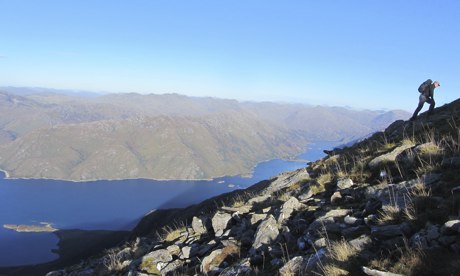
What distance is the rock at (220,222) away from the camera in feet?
47.3

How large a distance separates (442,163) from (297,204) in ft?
15.9

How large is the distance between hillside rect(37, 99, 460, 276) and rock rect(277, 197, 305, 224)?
0.13ft

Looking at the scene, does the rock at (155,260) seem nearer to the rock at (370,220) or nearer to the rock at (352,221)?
the rock at (352,221)

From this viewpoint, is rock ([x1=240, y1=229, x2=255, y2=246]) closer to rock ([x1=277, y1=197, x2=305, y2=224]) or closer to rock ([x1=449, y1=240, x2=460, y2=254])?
rock ([x1=277, y1=197, x2=305, y2=224])

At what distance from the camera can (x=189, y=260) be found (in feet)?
41.2

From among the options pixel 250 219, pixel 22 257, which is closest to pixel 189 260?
pixel 250 219

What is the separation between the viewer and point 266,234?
1110cm

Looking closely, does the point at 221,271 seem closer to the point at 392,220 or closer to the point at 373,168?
the point at 392,220

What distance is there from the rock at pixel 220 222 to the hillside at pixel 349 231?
41 mm

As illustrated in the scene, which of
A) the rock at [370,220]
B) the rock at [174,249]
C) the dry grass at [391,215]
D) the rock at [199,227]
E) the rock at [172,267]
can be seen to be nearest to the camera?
the dry grass at [391,215]

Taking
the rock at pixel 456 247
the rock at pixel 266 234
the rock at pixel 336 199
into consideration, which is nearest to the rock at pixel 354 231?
the rock at pixel 456 247

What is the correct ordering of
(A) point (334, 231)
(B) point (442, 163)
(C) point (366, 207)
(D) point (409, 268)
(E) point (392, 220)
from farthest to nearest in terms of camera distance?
(B) point (442, 163) → (C) point (366, 207) → (A) point (334, 231) → (E) point (392, 220) → (D) point (409, 268)

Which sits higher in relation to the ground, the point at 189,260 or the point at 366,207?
the point at 366,207

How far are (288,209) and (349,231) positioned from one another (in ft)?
12.6
